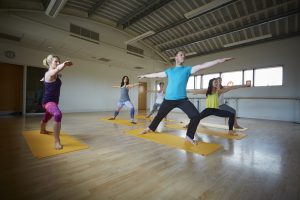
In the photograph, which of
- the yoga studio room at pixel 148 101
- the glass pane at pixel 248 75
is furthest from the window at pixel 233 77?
the glass pane at pixel 248 75

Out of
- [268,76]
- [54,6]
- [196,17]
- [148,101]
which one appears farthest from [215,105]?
[148,101]

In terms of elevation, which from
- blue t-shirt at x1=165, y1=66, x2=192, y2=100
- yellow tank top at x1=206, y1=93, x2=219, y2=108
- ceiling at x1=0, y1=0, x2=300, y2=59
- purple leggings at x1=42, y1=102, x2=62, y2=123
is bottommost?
purple leggings at x1=42, y1=102, x2=62, y2=123

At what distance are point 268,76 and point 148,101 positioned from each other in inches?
296

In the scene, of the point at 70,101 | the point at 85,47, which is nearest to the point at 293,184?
the point at 85,47

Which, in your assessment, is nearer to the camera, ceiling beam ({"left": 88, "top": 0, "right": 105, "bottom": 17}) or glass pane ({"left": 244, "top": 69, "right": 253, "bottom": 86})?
ceiling beam ({"left": 88, "top": 0, "right": 105, "bottom": 17})

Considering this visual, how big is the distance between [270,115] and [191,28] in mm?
5399

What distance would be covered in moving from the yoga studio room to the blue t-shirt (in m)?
0.02

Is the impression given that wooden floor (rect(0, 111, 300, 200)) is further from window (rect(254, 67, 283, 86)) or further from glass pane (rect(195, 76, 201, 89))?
glass pane (rect(195, 76, 201, 89))

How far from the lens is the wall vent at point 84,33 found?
639cm

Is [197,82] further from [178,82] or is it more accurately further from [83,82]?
[178,82]

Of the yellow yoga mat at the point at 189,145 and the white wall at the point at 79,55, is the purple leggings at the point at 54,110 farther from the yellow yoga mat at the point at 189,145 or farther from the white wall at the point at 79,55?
the white wall at the point at 79,55

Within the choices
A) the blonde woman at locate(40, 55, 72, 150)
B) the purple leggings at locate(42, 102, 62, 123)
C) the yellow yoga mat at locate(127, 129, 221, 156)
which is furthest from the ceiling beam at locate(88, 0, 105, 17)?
the yellow yoga mat at locate(127, 129, 221, 156)

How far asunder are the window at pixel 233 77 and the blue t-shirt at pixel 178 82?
22.1 feet

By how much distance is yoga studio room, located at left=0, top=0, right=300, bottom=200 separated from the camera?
4.76 feet
